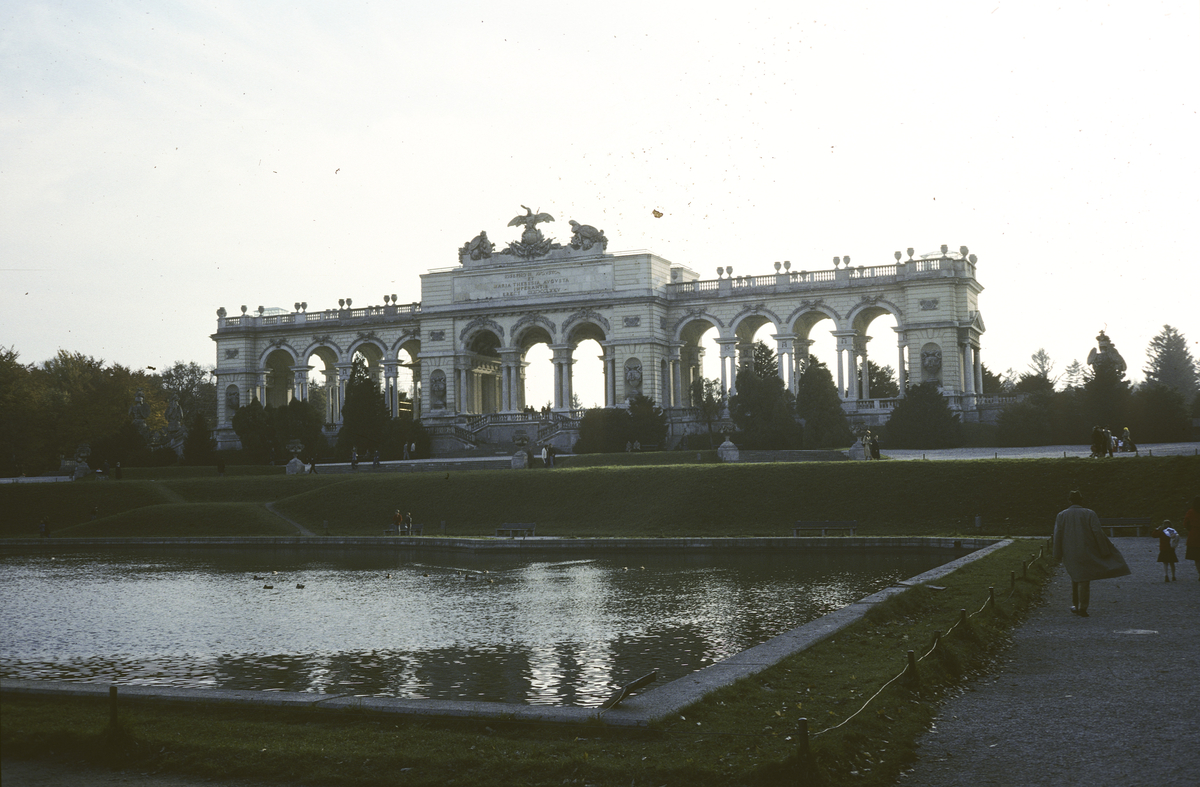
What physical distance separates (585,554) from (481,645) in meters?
14.4

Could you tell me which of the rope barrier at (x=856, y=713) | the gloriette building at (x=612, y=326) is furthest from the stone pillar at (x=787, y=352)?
the rope barrier at (x=856, y=713)

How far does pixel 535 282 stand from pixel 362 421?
19.3m

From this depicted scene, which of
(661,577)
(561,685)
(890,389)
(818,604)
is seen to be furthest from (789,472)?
(890,389)

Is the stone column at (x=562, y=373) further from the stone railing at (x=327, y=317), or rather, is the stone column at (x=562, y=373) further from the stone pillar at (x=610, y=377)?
the stone railing at (x=327, y=317)

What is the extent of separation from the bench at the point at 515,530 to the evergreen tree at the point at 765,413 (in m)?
21.5

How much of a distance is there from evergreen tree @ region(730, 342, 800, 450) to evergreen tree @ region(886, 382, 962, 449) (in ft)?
19.2

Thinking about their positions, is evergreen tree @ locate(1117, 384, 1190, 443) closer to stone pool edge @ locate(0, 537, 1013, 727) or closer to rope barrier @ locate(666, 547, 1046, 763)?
rope barrier @ locate(666, 547, 1046, 763)

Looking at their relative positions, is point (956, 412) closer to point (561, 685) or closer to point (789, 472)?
point (789, 472)

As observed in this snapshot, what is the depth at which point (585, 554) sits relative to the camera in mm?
28938

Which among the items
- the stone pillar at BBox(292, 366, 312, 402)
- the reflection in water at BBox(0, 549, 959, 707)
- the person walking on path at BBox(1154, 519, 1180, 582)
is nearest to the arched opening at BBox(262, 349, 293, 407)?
the stone pillar at BBox(292, 366, 312, 402)

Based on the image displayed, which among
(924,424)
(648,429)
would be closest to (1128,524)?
(924,424)

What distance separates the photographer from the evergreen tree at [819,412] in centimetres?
5341

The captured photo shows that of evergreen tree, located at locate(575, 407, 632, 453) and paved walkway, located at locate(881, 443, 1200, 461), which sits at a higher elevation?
evergreen tree, located at locate(575, 407, 632, 453)

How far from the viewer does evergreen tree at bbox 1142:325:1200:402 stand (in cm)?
11875
